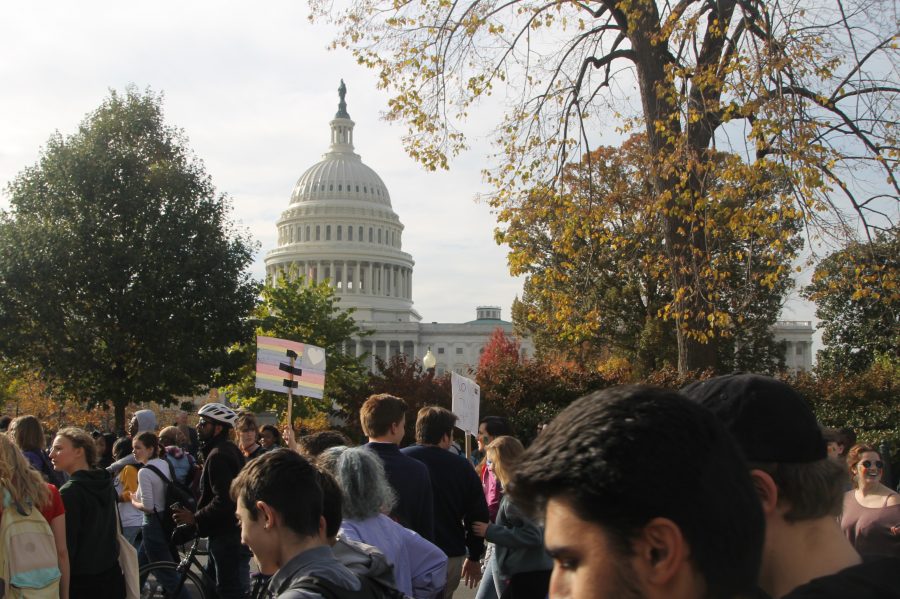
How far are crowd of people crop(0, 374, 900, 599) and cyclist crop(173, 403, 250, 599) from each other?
0.02 m

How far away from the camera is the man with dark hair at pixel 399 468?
6.16 meters

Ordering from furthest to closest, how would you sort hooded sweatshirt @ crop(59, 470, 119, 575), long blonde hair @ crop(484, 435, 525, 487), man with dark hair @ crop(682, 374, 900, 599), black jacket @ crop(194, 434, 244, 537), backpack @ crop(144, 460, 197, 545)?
backpack @ crop(144, 460, 197, 545)
black jacket @ crop(194, 434, 244, 537)
long blonde hair @ crop(484, 435, 525, 487)
hooded sweatshirt @ crop(59, 470, 119, 575)
man with dark hair @ crop(682, 374, 900, 599)

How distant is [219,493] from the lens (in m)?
7.81

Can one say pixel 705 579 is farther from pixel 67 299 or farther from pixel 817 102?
pixel 67 299

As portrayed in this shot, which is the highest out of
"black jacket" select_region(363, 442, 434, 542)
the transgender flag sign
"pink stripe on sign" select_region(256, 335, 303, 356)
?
"pink stripe on sign" select_region(256, 335, 303, 356)

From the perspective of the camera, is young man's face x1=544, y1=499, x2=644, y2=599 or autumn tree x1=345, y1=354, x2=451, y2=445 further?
autumn tree x1=345, y1=354, x2=451, y2=445

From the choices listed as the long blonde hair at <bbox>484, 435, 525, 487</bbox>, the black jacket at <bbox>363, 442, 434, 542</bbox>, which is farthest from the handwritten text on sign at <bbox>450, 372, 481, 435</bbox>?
the black jacket at <bbox>363, 442, 434, 542</bbox>

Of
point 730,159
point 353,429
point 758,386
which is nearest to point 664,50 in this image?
point 730,159

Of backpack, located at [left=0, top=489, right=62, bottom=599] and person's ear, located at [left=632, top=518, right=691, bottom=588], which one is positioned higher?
person's ear, located at [left=632, top=518, right=691, bottom=588]

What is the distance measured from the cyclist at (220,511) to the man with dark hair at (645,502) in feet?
21.6

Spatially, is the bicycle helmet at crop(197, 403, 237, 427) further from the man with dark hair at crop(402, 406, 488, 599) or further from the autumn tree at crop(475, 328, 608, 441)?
the autumn tree at crop(475, 328, 608, 441)

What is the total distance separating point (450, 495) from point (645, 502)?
19.2ft

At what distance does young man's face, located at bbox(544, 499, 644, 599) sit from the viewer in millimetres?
1425

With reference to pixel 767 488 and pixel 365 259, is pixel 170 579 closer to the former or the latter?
pixel 767 488
